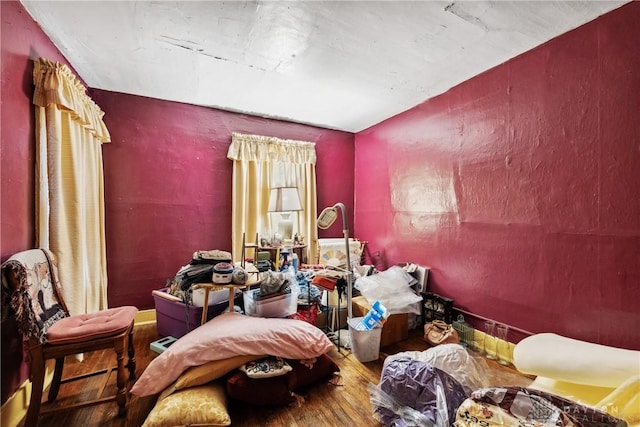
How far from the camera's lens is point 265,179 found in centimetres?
347

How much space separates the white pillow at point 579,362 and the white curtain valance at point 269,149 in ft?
9.64

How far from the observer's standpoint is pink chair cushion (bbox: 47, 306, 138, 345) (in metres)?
1.44

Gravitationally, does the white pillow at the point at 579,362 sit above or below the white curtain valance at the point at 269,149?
below

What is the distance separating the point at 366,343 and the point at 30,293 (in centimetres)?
210

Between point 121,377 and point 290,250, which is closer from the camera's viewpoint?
point 121,377

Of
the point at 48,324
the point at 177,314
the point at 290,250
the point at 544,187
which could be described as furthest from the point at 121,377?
the point at 544,187

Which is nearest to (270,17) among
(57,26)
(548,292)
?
(57,26)

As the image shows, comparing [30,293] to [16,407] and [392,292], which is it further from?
[392,292]

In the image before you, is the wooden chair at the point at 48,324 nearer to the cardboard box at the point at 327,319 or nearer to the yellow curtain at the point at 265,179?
the cardboard box at the point at 327,319

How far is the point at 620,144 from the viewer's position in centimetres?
167

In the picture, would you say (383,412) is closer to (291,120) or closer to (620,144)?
(620,144)

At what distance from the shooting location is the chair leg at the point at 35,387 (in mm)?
1383

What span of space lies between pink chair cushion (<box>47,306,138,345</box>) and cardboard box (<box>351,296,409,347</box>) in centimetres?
184

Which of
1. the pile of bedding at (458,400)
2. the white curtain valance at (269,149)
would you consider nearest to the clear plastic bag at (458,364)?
the pile of bedding at (458,400)
